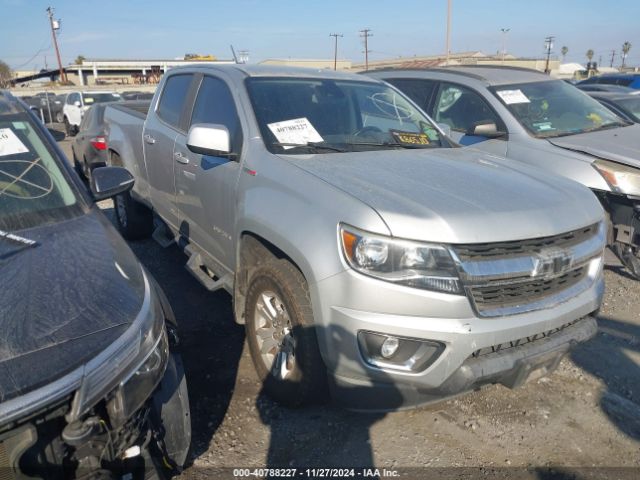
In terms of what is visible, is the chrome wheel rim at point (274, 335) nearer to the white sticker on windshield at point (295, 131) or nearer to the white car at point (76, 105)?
the white sticker on windshield at point (295, 131)

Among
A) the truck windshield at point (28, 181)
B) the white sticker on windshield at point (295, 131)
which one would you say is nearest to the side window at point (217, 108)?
the white sticker on windshield at point (295, 131)

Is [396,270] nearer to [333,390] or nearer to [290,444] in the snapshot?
[333,390]

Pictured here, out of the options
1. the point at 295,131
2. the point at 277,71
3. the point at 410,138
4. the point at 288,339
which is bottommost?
the point at 288,339

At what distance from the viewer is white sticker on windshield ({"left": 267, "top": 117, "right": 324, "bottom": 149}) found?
10.7ft

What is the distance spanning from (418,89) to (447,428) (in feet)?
14.6

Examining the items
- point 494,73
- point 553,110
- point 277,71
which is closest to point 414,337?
point 277,71

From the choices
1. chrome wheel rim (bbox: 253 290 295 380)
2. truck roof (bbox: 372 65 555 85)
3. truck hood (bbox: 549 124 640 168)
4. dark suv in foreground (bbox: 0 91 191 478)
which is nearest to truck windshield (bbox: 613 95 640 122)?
truck roof (bbox: 372 65 555 85)

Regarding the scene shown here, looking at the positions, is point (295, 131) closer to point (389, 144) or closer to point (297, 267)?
point (389, 144)

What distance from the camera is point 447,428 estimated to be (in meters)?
2.91

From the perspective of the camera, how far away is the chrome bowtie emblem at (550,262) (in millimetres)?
2473

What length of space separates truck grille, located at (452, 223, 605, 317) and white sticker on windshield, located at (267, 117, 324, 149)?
54.7 inches

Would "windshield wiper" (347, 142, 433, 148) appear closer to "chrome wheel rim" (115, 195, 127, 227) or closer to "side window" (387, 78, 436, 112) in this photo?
"side window" (387, 78, 436, 112)

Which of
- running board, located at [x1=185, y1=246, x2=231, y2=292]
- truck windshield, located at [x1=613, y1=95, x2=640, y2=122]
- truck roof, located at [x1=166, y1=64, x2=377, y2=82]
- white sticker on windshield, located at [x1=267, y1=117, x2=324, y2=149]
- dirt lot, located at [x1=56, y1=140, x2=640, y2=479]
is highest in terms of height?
truck roof, located at [x1=166, y1=64, x2=377, y2=82]

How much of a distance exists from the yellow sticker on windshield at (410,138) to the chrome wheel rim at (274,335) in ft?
4.90
